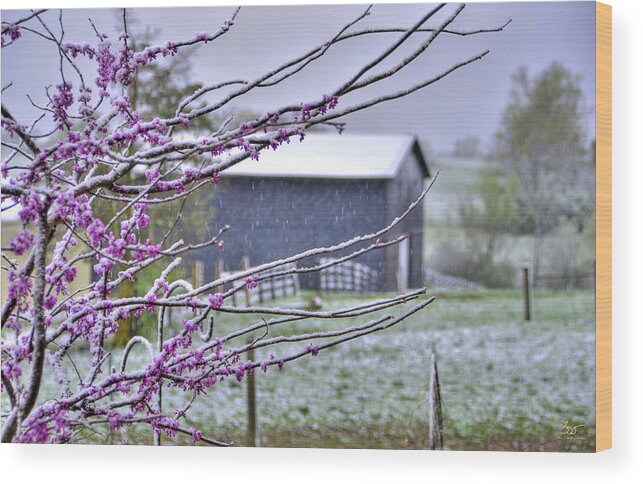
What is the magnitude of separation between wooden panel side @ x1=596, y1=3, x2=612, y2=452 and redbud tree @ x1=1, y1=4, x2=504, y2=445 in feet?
1.52

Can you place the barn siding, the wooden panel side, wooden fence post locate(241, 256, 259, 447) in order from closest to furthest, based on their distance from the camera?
the wooden panel side
the barn siding
wooden fence post locate(241, 256, 259, 447)

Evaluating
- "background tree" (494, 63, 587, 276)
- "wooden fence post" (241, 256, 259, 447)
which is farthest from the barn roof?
"wooden fence post" (241, 256, 259, 447)

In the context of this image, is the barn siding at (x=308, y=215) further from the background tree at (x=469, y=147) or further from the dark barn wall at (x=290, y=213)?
the background tree at (x=469, y=147)

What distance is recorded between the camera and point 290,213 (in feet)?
14.1

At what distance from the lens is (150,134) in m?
3.77

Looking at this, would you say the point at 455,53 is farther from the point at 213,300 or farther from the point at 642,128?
the point at 213,300

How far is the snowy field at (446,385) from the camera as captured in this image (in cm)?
415

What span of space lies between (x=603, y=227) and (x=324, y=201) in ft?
4.01

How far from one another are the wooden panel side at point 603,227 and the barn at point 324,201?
76 centimetres

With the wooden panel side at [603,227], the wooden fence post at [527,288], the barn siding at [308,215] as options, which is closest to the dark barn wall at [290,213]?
the barn siding at [308,215]

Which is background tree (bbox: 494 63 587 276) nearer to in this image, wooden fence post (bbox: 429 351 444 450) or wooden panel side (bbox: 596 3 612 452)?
wooden panel side (bbox: 596 3 612 452)

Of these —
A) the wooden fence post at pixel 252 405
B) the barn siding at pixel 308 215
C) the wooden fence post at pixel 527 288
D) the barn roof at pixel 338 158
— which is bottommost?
the wooden fence post at pixel 252 405

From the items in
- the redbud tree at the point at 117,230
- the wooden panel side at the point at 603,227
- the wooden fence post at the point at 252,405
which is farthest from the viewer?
the wooden fence post at the point at 252,405

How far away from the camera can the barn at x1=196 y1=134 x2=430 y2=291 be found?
4.24m
